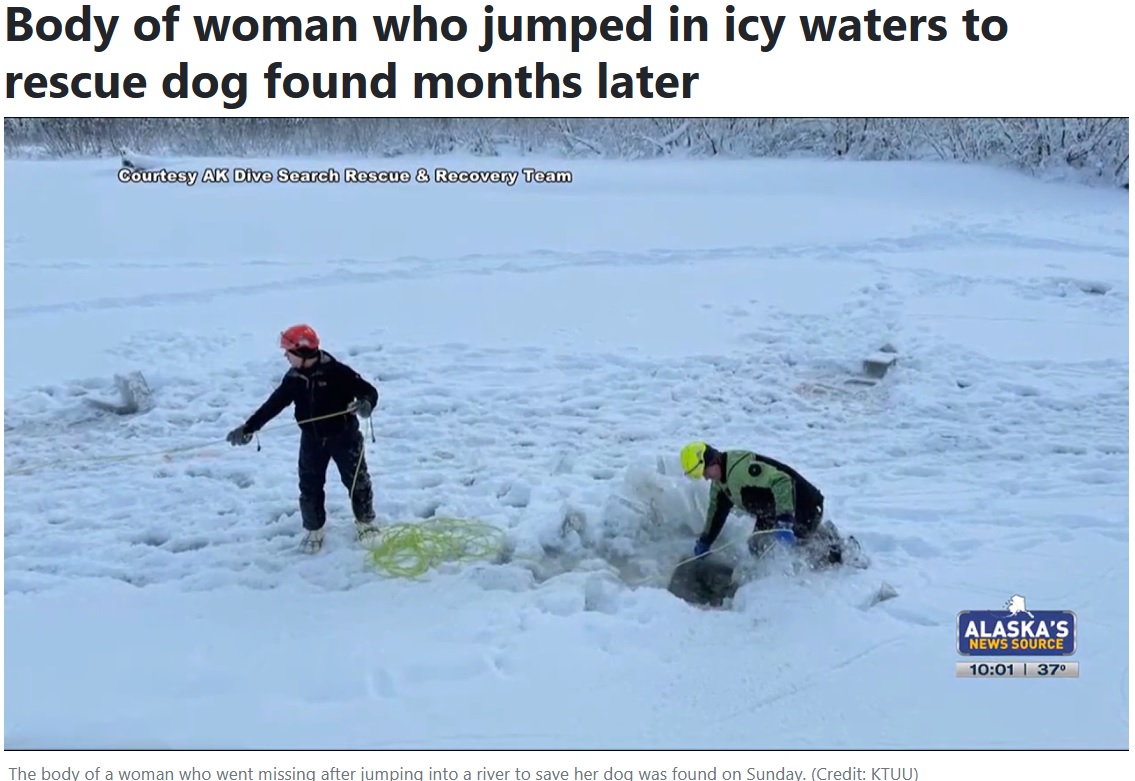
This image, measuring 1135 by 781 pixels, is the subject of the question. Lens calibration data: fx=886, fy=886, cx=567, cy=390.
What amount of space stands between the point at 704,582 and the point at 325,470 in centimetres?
235

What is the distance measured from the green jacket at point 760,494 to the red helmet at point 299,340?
2368 mm

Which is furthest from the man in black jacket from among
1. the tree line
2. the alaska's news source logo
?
the tree line

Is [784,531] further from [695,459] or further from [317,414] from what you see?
[317,414]

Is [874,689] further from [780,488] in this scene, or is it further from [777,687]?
[780,488]

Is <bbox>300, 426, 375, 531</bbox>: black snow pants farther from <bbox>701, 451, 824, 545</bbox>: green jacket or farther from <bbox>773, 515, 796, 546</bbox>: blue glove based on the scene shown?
<bbox>773, 515, 796, 546</bbox>: blue glove

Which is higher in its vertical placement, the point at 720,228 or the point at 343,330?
the point at 720,228

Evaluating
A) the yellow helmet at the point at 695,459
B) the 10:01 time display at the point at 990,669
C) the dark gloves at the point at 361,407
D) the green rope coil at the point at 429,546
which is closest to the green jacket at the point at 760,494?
the yellow helmet at the point at 695,459

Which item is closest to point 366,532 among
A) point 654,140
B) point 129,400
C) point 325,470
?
point 325,470

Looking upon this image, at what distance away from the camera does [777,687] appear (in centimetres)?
447

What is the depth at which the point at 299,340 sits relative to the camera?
15.7ft

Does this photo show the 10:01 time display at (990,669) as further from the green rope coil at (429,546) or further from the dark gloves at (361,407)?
the dark gloves at (361,407)

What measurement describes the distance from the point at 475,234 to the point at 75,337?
4.97 m
